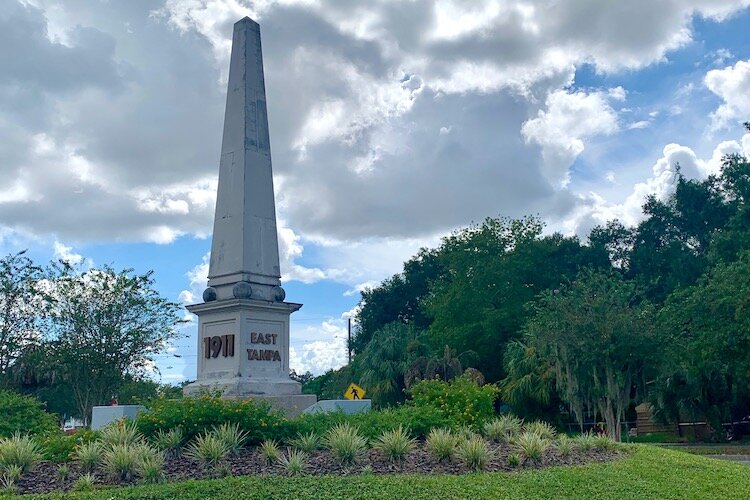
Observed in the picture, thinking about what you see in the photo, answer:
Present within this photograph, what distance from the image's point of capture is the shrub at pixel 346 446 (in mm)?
11375

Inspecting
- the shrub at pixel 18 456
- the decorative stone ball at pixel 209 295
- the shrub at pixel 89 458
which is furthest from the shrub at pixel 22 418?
the shrub at pixel 89 458

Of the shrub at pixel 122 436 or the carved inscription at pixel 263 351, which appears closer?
the shrub at pixel 122 436

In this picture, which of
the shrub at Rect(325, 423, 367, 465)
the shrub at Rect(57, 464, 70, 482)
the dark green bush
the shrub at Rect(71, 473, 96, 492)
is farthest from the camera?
the dark green bush

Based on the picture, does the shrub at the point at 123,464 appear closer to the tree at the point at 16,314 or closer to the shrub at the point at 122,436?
the shrub at the point at 122,436

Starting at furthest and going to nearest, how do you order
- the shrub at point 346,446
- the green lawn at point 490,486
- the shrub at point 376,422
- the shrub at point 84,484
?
the shrub at point 376,422 → the shrub at point 346,446 → the shrub at point 84,484 → the green lawn at point 490,486

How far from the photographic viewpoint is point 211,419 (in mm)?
12703

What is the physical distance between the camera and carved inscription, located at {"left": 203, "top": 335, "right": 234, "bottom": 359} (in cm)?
1830

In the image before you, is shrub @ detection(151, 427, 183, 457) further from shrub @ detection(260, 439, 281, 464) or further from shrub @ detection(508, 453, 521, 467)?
shrub @ detection(508, 453, 521, 467)

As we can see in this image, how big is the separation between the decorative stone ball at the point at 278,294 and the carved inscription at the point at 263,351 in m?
0.87

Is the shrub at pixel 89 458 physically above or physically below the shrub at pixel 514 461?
above

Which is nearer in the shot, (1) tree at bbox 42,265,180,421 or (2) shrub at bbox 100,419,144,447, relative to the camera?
(2) shrub at bbox 100,419,144,447

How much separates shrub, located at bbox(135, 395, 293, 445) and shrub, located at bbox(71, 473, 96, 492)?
2165 millimetres

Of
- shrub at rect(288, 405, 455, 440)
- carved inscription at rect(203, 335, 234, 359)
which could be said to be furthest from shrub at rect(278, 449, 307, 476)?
carved inscription at rect(203, 335, 234, 359)

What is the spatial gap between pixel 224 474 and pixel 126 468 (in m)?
1.34
